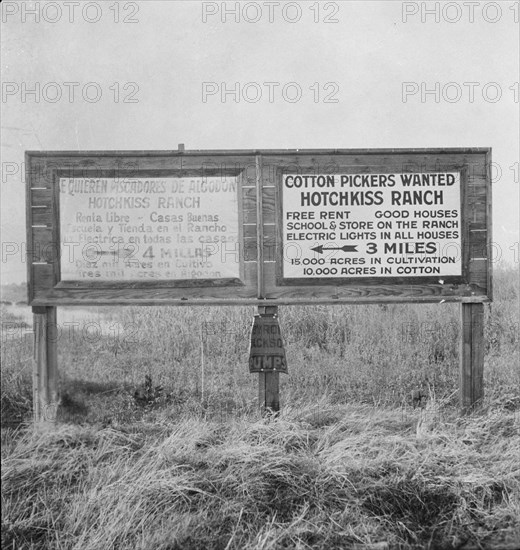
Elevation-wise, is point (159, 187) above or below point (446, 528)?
above

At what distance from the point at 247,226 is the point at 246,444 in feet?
6.07

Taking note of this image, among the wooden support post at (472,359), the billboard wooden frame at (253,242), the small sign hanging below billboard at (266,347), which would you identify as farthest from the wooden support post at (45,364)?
the wooden support post at (472,359)

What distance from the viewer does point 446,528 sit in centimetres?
396

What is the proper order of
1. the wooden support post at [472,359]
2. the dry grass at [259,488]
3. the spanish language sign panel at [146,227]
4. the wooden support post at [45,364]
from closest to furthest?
the dry grass at [259,488] < the wooden support post at [45,364] < the spanish language sign panel at [146,227] < the wooden support post at [472,359]

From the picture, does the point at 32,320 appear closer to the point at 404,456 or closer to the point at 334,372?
the point at 334,372

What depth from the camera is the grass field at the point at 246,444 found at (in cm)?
385

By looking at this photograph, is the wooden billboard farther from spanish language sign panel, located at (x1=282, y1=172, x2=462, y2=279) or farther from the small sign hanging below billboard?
the small sign hanging below billboard

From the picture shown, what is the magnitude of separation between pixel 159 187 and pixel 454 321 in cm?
395

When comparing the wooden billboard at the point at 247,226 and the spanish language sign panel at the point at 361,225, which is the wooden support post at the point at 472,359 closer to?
the wooden billboard at the point at 247,226

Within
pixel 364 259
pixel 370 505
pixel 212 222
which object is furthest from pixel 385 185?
pixel 370 505

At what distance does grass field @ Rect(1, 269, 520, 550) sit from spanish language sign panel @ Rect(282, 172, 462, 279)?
1159 millimetres

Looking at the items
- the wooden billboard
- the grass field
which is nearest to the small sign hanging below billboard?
the wooden billboard

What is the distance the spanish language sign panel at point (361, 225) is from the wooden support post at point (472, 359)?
2.03 ft

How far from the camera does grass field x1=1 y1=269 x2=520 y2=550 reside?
385 centimetres
